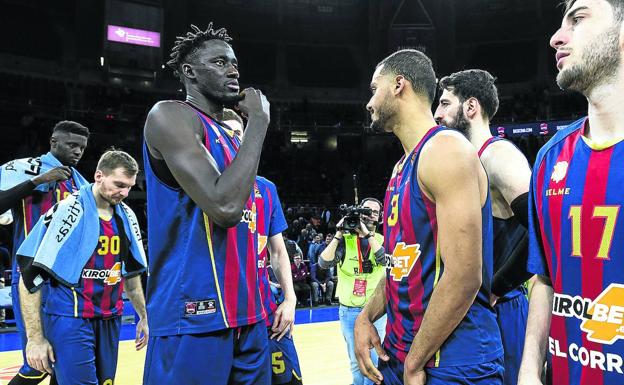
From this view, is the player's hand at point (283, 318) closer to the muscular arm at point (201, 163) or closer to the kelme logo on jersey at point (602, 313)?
the muscular arm at point (201, 163)

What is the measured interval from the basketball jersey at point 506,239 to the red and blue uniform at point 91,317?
2.67 m

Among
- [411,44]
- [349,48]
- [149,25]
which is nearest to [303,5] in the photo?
[349,48]

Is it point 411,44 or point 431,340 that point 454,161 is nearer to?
point 431,340

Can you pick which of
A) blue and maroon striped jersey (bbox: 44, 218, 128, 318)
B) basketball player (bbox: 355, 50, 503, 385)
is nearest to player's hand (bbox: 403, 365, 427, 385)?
basketball player (bbox: 355, 50, 503, 385)

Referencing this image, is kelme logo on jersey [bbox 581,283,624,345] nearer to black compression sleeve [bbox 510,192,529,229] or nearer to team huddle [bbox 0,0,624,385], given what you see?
team huddle [bbox 0,0,624,385]

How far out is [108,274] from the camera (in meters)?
4.12

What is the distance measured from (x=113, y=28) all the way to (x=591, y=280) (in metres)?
22.4

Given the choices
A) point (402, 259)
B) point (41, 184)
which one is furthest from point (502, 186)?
point (41, 184)

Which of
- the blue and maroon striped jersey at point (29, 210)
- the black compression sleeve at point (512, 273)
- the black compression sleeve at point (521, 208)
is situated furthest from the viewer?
the blue and maroon striped jersey at point (29, 210)

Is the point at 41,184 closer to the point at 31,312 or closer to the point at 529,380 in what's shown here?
the point at 31,312

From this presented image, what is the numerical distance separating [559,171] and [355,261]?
471cm

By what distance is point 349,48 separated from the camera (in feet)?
89.4

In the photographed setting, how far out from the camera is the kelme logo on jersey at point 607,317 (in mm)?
1526

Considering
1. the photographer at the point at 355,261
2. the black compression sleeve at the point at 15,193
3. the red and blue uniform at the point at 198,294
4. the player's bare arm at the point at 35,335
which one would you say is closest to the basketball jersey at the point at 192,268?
the red and blue uniform at the point at 198,294
